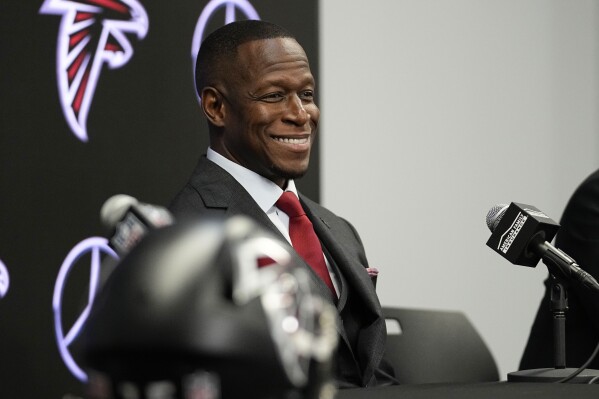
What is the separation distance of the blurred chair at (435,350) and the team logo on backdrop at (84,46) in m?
1.17

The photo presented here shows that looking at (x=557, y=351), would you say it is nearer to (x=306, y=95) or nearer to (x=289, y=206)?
(x=289, y=206)

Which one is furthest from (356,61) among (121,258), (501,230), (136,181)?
(121,258)

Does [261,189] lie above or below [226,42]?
below

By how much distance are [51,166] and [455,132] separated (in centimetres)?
195

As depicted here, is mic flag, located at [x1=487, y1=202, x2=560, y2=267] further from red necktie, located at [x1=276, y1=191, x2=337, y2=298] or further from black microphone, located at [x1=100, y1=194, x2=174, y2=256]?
black microphone, located at [x1=100, y1=194, x2=174, y2=256]

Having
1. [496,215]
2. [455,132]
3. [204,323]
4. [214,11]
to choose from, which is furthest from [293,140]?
[455,132]

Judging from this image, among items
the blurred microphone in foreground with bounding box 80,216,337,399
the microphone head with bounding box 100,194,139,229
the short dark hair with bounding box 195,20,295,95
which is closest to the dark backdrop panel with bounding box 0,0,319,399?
the short dark hair with bounding box 195,20,295,95

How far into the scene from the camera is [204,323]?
683 millimetres

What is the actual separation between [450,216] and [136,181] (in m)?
1.62

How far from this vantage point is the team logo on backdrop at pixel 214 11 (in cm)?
332

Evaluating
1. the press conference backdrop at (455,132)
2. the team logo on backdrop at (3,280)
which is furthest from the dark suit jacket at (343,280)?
the press conference backdrop at (455,132)

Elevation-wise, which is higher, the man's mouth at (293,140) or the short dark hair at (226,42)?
the short dark hair at (226,42)

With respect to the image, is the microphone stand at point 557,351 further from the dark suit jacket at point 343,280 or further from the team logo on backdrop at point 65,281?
the team logo on backdrop at point 65,281

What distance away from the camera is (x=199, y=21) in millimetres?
3330
